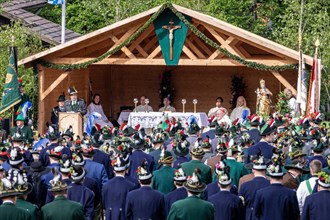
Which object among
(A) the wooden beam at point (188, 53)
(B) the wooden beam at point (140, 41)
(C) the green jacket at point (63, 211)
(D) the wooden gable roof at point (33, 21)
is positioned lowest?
(C) the green jacket at point (63, 211)

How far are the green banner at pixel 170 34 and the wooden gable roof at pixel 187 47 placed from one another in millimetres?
327

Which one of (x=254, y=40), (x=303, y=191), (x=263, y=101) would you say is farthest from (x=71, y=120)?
(x=303, y=191)

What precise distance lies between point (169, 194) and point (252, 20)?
29786mm

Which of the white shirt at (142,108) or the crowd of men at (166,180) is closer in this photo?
the crowd of men at (166,180)

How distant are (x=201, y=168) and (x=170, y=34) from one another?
1470 cm

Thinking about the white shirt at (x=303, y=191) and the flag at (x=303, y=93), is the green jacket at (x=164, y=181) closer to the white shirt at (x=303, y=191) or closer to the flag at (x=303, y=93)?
the white shirt at (x=303, y=191)

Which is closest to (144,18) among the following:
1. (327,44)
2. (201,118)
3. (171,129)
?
(201,118)

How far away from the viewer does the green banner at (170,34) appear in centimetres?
3120

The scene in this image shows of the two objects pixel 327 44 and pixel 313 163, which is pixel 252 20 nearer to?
pixel 327 44

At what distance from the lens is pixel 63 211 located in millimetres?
13367

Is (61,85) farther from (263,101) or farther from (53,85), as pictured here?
(263,101)

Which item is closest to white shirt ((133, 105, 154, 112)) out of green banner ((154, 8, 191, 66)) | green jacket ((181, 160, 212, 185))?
green banner ((154, 8, 191, 66))

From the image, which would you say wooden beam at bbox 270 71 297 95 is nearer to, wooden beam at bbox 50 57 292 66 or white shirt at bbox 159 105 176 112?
wooden beam at bbox 50 57 292 66

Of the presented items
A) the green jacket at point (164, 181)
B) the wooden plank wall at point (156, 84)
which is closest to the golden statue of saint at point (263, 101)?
the wooden plank wall at point (156, 84)
